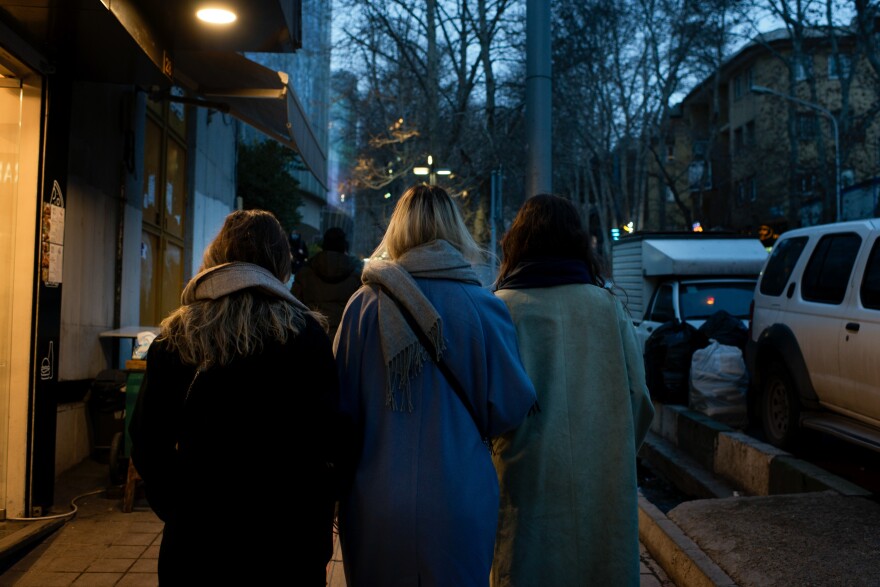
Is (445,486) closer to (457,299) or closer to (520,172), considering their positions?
(457,299)

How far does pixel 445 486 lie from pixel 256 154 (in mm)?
19815

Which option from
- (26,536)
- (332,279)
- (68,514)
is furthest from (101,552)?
(332,279)

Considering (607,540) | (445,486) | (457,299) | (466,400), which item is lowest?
(607,540)

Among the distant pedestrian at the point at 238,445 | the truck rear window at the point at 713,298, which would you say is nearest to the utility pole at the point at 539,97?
the truck rear window at the point at 713,298

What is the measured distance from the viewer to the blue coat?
227 centimetres

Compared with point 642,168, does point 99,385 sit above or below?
below

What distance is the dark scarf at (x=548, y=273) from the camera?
3016 millimetres

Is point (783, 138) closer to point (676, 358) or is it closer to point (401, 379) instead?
point (676, 358)

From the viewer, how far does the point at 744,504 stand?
511 centimetres

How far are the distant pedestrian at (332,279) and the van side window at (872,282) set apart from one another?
13.7ft

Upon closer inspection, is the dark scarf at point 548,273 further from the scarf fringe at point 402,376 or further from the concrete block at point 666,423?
the concrete block at point 666,423

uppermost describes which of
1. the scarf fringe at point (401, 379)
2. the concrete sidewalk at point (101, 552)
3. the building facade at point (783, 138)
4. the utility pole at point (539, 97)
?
the building facade at point (783, 138)

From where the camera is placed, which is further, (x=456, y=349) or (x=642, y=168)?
(x=642, y=168)

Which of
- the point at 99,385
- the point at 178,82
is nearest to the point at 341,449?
the point at 99,385
